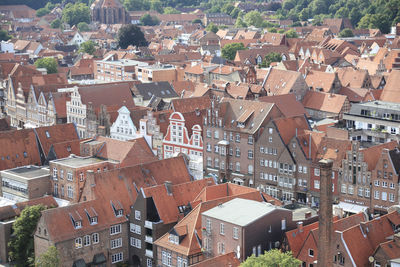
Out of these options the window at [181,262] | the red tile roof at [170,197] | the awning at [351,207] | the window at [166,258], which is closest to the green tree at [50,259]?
the window at [166,258]

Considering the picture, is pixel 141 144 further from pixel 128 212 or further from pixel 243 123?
pixel 128 212

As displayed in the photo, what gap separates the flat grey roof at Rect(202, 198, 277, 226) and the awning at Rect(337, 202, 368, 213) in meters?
14.7

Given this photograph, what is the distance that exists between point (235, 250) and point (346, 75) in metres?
77.3

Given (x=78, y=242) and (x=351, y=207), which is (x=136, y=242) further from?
(x=351, y=207)

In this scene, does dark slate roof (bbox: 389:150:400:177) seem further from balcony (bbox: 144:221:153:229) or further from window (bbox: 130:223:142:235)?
window (bbox: 130:223:142:235)

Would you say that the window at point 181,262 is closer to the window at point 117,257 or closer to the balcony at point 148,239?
the balcony at point 148,239

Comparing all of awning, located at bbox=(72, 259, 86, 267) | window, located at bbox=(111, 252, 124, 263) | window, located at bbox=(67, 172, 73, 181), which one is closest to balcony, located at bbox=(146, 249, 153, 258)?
window, located at bbox=(111, 252, 124, 263)

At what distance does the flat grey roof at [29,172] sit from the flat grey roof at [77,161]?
3021 millimetres

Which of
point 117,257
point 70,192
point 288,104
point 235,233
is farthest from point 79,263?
point 288,104

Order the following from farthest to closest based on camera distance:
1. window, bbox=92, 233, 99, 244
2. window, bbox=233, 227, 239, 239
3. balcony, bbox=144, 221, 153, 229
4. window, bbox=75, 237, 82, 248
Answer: window, bbox=92, 233, 99, 244, balcony, bbox=144, 221, 153, 229, window, bbox=75, 237, 82, 248, window, bbox=233, 227, 239, 239

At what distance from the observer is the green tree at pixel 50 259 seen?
248ft

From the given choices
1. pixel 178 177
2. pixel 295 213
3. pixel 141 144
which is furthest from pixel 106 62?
pixel 295 213

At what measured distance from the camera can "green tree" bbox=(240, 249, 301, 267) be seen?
218 feet

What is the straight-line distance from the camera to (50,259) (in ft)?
248
